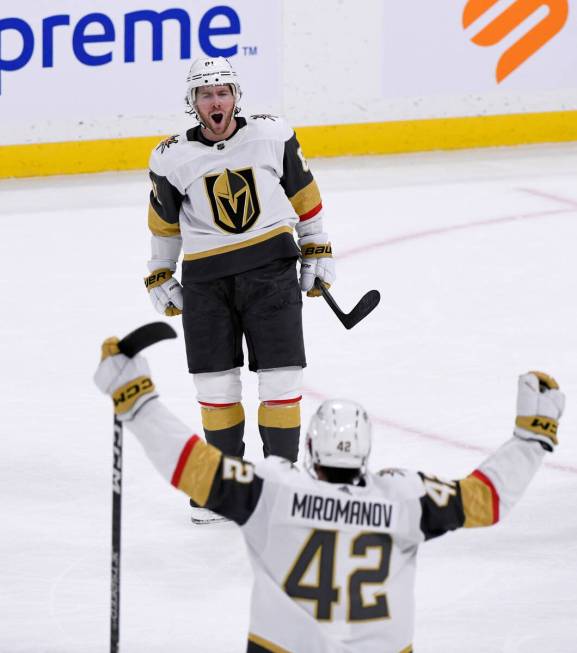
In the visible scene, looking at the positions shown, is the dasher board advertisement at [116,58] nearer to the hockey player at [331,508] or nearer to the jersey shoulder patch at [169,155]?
the jersey shoulder patch at [169,155]

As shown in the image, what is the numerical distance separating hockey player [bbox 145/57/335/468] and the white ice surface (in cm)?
38

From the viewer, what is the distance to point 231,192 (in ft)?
12.2

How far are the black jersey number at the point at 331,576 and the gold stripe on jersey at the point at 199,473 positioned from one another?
0.63 feet

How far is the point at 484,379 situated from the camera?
5.02 metres

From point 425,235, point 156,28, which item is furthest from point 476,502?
point 156,28

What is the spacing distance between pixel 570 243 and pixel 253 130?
3.27 m

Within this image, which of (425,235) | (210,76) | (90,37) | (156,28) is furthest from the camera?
(156,28)

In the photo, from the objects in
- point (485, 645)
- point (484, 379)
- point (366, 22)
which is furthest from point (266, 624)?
point (366, 22)

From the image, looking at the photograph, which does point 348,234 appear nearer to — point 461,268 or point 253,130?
point 461,268

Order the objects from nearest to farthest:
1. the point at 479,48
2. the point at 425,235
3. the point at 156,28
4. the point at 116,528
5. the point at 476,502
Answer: the point at 476,502 → the point at 116,528 → the point at 425,235 → the point at 156,28 → the point at 479,48

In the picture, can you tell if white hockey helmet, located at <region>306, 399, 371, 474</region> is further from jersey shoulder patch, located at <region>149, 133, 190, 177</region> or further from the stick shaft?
jersey shoulder patch, located at <region>149, 133, 190, 177</region>

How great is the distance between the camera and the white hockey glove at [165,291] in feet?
12.8

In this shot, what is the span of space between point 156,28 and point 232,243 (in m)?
4.18

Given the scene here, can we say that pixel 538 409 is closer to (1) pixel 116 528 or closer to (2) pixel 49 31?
(1) pixel 116 528
